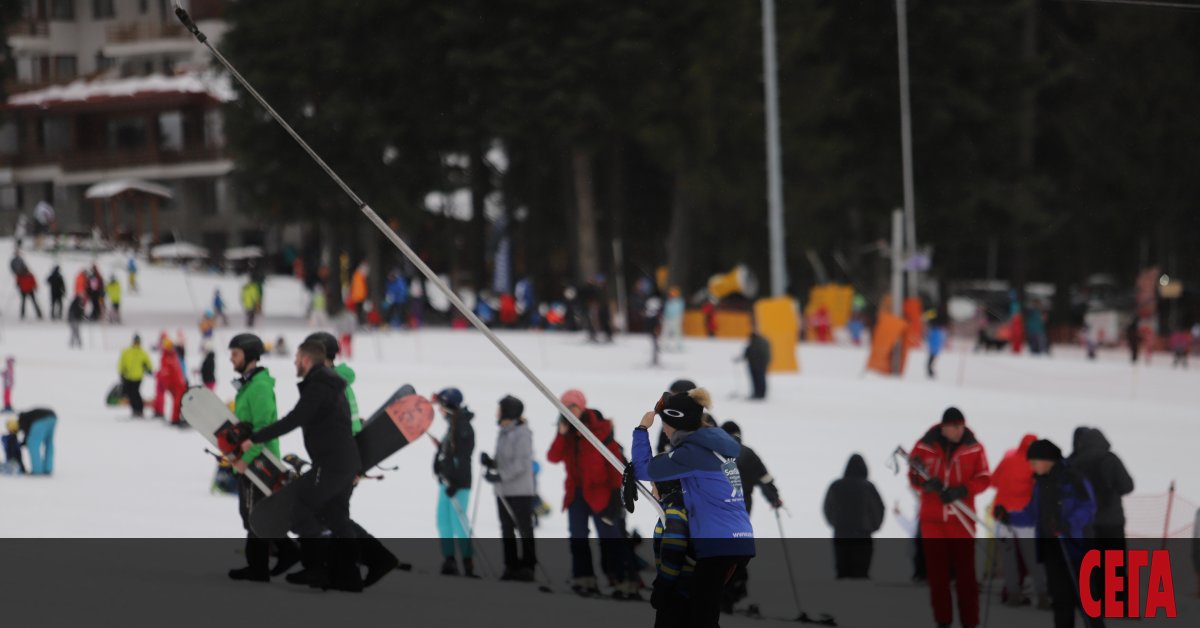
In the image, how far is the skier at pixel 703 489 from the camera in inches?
288

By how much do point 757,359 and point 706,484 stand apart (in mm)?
19421

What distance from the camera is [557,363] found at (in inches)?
1310

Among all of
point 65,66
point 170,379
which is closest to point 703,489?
point 170,379

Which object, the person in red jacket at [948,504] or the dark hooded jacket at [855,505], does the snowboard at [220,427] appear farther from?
the dark hooded jacket at [855,505]

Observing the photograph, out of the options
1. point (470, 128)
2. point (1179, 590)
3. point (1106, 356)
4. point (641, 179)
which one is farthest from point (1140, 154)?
point (1179, 590)

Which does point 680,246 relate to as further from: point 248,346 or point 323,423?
point 323,423

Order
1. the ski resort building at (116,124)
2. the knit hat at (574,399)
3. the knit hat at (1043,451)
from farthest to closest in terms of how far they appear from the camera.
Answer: the ski resort building at (116,124), the knit hat at (574,399), the knit hat at (1043,451)

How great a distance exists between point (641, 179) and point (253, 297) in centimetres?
1673

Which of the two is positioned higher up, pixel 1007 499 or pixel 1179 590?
pixel 1007 499

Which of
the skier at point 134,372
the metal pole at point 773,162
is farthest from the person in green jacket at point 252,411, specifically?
the metal pole at point 773,162

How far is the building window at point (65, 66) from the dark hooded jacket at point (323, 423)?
67385 millimetres

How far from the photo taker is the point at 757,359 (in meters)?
26.7

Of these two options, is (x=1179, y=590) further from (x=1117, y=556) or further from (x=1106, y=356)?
(x=1106, y=356)

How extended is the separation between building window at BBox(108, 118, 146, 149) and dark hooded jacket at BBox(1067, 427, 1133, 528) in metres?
62.5
